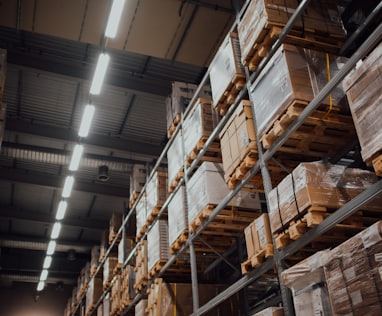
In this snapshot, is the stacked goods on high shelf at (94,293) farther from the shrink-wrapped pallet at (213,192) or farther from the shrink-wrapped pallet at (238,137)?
the shrink-wrapped pallet at (238,137)

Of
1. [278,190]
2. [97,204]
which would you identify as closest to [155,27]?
[278,190]

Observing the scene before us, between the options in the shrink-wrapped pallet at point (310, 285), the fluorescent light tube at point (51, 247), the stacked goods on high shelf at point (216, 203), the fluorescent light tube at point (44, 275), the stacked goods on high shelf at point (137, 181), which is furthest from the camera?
the fluorescent light tube at point (44, 275)

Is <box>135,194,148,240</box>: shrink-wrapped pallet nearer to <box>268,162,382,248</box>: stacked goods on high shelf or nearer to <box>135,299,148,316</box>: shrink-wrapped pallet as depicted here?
<box>135,299,148,316</box>: shrink-wrapped pallet

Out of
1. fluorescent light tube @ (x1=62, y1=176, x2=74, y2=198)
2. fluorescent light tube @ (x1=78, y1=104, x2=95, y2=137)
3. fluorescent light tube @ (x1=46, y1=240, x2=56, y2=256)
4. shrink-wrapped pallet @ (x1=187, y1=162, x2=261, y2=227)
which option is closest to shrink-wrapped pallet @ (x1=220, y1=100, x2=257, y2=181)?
shrink-wrapped pallet @ (x1=187, y1=162, x2=261, y2=227)

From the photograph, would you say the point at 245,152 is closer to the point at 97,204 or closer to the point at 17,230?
the point at 97,204

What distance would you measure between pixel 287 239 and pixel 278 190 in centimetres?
58

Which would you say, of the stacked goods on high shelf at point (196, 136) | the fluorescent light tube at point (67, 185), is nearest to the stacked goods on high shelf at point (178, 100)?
the stacked goods on high shelf at point (196, 136)

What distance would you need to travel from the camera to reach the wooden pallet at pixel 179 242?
802cm

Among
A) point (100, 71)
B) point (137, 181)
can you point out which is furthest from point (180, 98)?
point (137, 181)

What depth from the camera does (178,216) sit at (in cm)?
829

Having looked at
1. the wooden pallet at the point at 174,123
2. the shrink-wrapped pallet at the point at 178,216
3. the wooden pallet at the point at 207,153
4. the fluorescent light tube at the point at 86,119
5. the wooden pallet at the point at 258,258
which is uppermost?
the fluorescent light tube at the point at 86,119

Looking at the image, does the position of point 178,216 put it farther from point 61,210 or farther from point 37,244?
point 37,244

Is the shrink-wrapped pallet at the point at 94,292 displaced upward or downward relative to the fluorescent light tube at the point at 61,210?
downward

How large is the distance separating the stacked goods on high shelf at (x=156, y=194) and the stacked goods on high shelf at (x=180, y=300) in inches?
65.9
